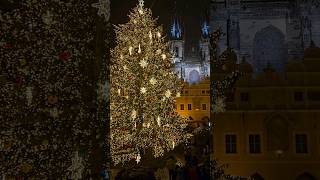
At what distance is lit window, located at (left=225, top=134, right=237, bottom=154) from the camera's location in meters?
16.4

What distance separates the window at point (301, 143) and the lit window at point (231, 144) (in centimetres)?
249

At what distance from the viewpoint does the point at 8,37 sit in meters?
3.53

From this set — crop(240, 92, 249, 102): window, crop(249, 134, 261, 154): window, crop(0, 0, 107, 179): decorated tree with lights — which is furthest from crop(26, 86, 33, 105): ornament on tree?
crop(240, 92, 249, 102): window

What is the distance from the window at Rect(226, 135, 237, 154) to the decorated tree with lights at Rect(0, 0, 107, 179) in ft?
43.6

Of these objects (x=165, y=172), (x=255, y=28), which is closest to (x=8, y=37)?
(x=165, y=172)

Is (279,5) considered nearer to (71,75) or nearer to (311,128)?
(311,128)

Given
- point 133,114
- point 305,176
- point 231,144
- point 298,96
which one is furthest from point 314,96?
point 133,114

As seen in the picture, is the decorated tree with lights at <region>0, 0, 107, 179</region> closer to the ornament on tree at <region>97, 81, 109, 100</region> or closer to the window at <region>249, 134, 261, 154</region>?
the ornament on tree at <region>97, 81, 109, 100</region>

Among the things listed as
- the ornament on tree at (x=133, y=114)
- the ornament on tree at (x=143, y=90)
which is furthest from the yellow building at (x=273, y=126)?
the ornament on tree at (x=133, y=114)

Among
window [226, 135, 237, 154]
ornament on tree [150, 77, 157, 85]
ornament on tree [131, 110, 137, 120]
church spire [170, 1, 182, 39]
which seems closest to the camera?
ornament on tree [131, 110, 137, 120]

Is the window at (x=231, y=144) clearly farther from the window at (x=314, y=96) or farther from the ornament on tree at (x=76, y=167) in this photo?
the ornament on tree at (x=76, y=167)

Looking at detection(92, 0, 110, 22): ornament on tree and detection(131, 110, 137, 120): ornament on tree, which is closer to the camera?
detection(92, 0, 110, 22): ornament on tree

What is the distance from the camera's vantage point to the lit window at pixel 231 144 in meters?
16.4

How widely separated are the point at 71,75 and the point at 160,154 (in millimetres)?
12884
